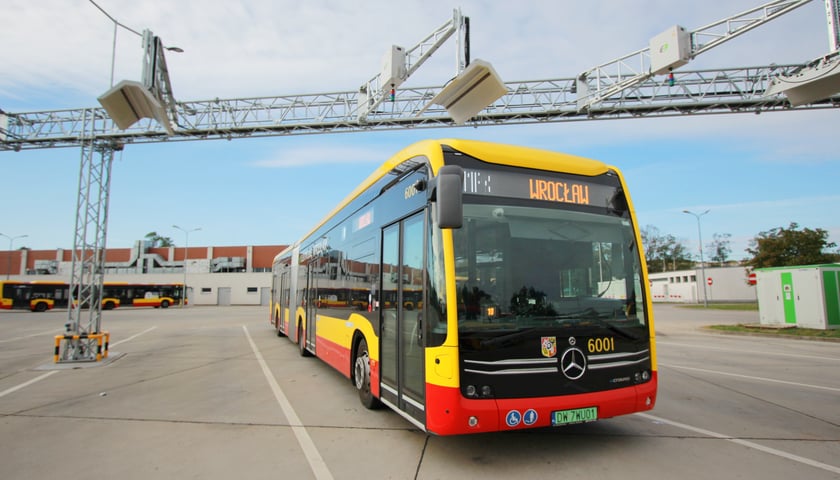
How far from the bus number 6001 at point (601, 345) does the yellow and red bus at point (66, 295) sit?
40.8 metres

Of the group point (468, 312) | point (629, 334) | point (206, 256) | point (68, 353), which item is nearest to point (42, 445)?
point (468, 312)

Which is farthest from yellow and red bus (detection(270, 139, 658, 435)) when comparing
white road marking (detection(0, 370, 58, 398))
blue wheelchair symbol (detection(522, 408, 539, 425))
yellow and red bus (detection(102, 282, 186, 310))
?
yellow and red bus (detection(102, 282, 186, 310))

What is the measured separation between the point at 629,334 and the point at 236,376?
7985 millimetres

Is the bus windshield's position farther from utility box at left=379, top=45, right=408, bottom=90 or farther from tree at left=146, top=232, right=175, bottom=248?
tree at left=146, top=232, right=175, bottom=248

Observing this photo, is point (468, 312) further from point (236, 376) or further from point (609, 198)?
point (236, 376)

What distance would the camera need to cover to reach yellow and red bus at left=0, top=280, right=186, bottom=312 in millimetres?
40281

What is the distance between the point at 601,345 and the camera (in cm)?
465

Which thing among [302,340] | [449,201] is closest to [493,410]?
[449,201]

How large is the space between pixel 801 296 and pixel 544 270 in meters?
20.1

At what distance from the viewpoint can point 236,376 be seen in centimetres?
970

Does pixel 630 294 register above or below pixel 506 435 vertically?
above

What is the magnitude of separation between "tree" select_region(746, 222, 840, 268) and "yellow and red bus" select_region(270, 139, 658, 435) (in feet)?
185

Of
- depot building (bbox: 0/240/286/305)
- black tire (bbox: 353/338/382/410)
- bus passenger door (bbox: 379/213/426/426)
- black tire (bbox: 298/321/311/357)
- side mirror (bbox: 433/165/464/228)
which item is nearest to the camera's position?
side mirror (bbox: 433/165/464/228)

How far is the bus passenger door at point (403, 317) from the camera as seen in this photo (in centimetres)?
475
